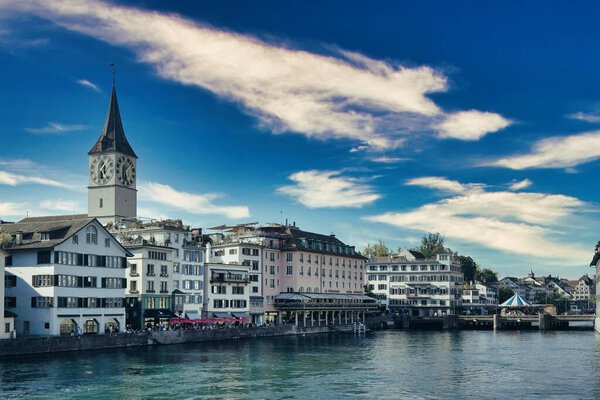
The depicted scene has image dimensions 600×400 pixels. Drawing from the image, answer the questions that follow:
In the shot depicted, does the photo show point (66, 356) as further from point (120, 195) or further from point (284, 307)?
point (120, 195)

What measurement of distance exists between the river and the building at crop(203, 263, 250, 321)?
2408 centimetres

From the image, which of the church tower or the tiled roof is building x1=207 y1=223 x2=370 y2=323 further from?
the tiled roof

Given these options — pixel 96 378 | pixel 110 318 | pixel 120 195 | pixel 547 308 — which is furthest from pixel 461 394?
pixel 547 308

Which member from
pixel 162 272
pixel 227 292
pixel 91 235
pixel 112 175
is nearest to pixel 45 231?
pixel 91 235

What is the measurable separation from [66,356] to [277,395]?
32727 mm

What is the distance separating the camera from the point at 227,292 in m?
130

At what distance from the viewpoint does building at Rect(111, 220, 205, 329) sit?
110750 mm

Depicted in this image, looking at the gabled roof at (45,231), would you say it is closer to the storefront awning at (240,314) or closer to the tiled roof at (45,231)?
the tiled roof at (45,231)

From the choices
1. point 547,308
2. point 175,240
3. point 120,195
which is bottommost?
point 547,308

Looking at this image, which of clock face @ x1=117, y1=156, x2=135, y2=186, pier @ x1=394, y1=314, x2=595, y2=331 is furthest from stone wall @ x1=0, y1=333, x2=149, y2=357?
pier @ x1=394, y1=314, x2=595, y2=331

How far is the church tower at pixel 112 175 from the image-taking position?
156250 millimetres

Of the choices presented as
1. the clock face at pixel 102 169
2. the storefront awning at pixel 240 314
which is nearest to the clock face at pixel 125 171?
the clock face at pixel 102 169

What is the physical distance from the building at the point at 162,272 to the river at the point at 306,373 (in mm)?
12782

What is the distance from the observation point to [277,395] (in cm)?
5650
